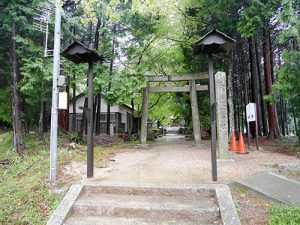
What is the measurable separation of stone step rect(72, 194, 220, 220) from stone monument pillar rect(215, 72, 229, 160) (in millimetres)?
3310

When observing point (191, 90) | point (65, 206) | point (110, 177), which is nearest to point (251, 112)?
point (191, 90)

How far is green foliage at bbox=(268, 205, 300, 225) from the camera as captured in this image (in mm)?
3700

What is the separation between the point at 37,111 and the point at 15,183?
744 cm

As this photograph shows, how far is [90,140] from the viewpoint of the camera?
5859mm

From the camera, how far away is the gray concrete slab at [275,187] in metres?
4.36

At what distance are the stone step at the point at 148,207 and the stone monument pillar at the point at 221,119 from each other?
3.31 meters

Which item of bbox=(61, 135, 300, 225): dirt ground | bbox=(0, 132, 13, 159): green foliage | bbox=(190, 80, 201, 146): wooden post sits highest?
bbox=(190, 80, 201, 146): wooden post

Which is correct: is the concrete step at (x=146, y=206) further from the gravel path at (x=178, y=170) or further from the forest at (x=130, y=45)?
the forest at (x=130, y=45)

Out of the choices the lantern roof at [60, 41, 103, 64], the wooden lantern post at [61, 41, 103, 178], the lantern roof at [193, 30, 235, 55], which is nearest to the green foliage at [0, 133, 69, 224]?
the wooden lantern post at [61, 41, 103, 178]

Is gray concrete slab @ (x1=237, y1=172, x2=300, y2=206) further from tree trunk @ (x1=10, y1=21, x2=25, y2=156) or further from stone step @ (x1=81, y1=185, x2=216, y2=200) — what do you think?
tree trunk @ (x1=10, y1=21, x2=25, y2=156)

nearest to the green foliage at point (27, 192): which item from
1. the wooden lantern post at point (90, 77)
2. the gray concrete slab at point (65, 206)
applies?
the gray concrete slab at point (65, 206)

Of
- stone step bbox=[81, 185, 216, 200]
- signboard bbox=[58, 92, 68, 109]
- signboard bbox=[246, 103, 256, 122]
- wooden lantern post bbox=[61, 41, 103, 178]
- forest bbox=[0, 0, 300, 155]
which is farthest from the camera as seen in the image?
signboard bbox=[246, 103, 256, 122]

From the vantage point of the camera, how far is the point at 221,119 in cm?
788

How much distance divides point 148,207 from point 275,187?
2.38 meters
